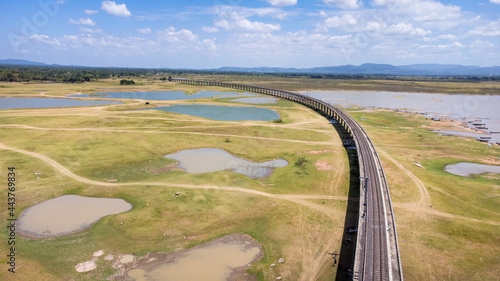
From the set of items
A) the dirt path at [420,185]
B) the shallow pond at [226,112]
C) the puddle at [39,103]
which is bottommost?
the dirt path at [420,185]

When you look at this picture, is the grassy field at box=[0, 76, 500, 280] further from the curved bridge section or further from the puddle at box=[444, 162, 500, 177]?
the curved bridge section

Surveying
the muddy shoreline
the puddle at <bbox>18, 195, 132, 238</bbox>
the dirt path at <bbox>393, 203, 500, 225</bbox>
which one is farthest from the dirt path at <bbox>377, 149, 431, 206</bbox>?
the puddle at <bbox>18, 195, 132, 238</bbox>

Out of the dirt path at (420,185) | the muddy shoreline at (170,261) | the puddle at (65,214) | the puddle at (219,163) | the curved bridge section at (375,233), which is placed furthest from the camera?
the puddle at (219,163)

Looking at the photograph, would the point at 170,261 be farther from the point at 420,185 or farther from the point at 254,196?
the point at 420,185

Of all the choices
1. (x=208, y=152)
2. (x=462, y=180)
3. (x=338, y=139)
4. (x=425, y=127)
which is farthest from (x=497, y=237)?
(x=425, y=127)

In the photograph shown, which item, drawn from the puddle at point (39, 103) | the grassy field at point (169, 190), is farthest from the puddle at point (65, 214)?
the puddle at point (39, 103)

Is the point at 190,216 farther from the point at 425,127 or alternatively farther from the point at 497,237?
the point at 425,127

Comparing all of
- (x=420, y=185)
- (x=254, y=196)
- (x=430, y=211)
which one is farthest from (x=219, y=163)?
(x=420, y=185)

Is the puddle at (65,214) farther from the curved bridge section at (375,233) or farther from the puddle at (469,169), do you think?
the puddle at (469,169)
